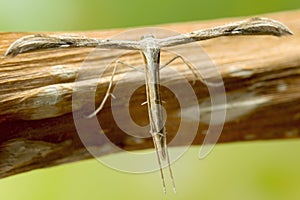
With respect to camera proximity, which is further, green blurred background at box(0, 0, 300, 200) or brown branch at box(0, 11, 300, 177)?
green blurred background at box(0, 0, 300, 200)

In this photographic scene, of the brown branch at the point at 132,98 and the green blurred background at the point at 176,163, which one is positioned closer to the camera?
the brown branch at the point at 132,98

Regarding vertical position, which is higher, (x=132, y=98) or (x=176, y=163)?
(x=132, y=98)

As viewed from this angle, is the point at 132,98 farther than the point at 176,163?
No

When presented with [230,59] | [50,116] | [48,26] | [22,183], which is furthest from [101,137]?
[48,26]

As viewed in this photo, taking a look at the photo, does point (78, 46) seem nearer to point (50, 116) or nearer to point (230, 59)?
point (50, 116)
